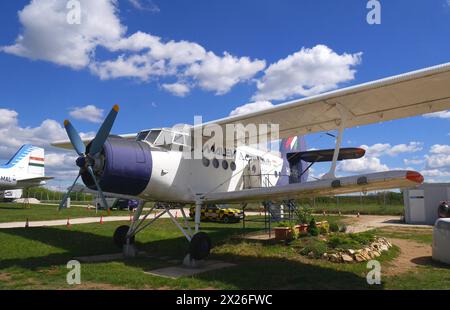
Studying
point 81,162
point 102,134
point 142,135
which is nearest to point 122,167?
point 102,134

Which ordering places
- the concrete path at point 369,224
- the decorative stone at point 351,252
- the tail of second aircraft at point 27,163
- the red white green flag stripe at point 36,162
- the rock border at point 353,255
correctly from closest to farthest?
the rock border at point 353,255, the decorative stone at point 351,252, the concrete path at point 369,224, the tail of second aircraft at point 27,163, the red white green flag stripe at point 36,162

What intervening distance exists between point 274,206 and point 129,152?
10298mm

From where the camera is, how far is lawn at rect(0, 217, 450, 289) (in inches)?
299

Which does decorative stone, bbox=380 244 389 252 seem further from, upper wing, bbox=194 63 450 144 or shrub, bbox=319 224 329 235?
upper wing, bbox=194 63 450 144

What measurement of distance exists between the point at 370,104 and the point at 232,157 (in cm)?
471

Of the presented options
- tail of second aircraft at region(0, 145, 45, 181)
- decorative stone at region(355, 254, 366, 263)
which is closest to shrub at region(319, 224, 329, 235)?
decorative stone at region(355, 254, 366, 263)

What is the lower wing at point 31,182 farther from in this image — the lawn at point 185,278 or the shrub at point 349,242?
the shrub at point 349,242

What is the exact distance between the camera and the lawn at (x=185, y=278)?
7.60 metres

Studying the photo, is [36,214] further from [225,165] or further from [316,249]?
[316,249]

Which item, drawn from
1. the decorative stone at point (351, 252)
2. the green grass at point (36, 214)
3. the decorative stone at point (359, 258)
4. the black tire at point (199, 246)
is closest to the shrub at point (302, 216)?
the decorative stone at point (351, 252)

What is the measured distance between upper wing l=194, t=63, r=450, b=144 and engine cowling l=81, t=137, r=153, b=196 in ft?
8.91

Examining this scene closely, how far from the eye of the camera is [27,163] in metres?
39.1
